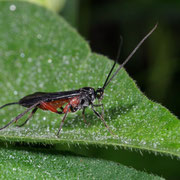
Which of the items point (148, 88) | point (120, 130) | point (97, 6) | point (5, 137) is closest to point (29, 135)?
point (5, 137)

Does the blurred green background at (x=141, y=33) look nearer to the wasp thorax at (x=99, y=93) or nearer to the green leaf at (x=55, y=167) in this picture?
the wasp thorax at (x=99, y=93)

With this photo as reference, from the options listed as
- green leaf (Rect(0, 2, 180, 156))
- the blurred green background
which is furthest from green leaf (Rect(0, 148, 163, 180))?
the blurred green background

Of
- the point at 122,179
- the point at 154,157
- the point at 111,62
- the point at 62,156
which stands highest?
the point at 111,62

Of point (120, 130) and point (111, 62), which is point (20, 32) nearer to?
point (111, 62)

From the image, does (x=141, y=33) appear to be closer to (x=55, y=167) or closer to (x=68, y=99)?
(x=68, y=99)

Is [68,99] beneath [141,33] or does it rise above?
beneath

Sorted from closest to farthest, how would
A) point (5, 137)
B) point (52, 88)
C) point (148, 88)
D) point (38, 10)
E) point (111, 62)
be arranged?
point (5, 137)
point (111, 62)
point (52, 88)
point (38, 10)
point (148, 88)

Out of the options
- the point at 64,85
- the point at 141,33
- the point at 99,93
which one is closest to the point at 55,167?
the point at 99,93
